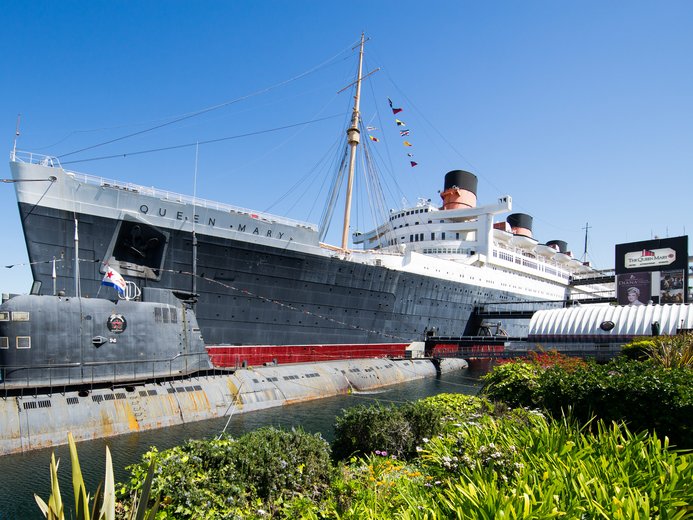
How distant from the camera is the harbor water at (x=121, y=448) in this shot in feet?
34.4

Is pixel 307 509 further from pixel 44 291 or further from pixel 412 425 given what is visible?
pixel 44 291

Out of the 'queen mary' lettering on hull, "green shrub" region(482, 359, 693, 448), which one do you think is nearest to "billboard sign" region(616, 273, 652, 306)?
the 'queen mary' lettering on hull

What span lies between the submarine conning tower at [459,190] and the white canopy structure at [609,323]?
1622 centimetres

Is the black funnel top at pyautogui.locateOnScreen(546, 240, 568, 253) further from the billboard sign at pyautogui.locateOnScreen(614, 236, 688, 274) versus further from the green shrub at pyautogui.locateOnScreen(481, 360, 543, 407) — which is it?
the green shrub at pyautogui.locateOnScreen(481, 360, 543, 407)

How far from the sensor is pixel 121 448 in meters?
13.5

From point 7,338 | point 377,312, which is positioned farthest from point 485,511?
point 377,312

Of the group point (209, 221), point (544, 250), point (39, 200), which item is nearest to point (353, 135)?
point (209, 221)

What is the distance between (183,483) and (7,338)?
11.0 metres

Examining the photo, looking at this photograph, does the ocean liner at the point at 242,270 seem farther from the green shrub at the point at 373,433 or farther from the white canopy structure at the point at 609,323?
the green shrub at the point at 373,433

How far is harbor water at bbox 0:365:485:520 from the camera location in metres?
10.5

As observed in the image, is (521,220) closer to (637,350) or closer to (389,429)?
(637,350)

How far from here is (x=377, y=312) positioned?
3089 centimetres

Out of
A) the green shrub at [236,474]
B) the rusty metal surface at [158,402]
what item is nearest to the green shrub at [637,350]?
the rusty metal surface at [158,402]

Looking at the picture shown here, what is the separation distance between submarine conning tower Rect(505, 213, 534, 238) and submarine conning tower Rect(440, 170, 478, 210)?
1107 cm
